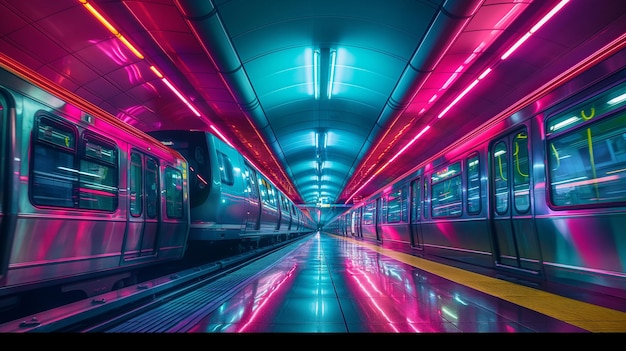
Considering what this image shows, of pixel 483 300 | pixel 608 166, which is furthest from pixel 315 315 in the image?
pixel 608 166

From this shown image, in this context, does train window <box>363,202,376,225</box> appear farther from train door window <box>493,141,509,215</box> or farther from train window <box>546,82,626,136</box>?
train window <box>546,82,626,136</box>

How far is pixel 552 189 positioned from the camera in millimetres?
4180

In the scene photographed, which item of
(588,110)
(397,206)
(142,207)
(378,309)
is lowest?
(378,309)

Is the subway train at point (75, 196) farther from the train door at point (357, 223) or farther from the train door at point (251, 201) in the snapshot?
the train door at point (357, 223)

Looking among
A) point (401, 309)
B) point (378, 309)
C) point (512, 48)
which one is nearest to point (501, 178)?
point (401, 309)

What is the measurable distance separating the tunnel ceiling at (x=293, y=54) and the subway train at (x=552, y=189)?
317 cm

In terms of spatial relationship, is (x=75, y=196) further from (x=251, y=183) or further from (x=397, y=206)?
(x=397, y=206)

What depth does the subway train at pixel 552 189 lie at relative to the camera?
3.38m

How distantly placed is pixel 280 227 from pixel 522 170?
39.5 feet

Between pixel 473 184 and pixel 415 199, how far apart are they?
3.64 meters

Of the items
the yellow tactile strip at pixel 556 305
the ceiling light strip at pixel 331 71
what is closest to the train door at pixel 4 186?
the yellow tactile strip at pixel 556 305

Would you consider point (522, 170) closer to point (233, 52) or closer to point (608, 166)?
point (608, 166)

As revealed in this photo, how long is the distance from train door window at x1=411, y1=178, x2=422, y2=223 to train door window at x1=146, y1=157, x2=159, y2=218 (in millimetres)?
7112

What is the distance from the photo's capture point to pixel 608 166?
347 centimetres
